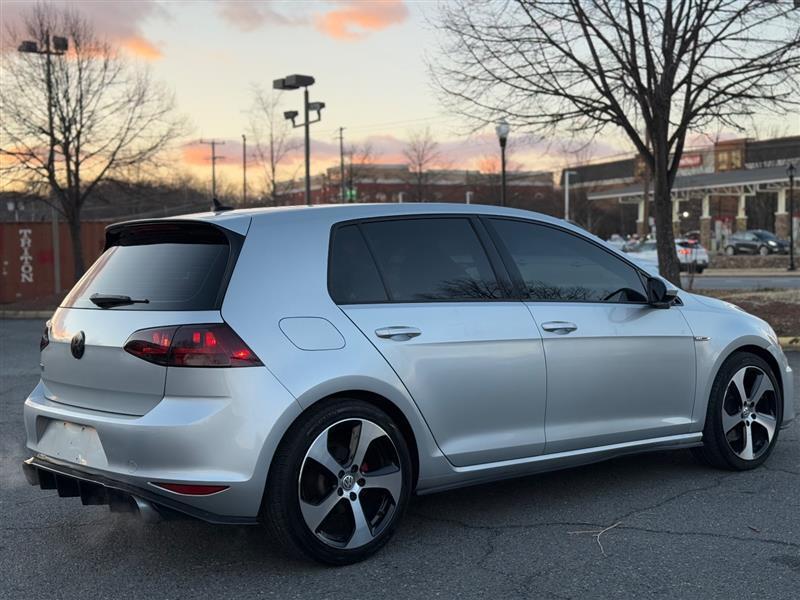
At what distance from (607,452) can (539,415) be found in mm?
587

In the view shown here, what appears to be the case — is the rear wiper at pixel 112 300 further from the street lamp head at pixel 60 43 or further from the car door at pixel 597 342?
the street lamp head at pixel 60 43

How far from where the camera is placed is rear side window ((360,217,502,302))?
425 centimetres

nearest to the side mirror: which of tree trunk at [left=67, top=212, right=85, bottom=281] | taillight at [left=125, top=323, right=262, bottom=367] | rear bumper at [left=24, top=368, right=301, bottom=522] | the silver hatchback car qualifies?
the silver hatchback car

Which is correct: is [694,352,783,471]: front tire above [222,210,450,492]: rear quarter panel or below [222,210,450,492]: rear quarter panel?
below

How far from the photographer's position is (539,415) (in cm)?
449

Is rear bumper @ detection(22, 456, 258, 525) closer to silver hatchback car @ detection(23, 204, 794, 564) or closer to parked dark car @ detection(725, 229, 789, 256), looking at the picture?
silver hatchback car @ detection(23, 204, 794, 564)

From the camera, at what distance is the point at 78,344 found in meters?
3.96

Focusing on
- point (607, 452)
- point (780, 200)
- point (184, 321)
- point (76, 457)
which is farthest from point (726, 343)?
point (780, 200)

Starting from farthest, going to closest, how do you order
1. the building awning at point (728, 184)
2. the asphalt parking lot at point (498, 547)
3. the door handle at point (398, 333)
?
1. the building awning at point (728, 184)
2. the door handle at point (398, 333)
3. the asphalt parking lot at point (498, 547)

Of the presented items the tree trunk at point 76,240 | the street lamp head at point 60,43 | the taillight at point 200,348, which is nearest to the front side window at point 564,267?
the taillight at point 200,348

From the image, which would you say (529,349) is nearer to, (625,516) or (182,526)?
(625,516)

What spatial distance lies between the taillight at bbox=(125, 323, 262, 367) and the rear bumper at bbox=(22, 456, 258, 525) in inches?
21.9

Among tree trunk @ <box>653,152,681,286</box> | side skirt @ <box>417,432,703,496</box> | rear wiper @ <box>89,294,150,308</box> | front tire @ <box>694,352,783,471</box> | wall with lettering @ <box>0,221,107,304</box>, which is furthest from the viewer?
wall with lettering @ <box>0,221,107,304</box>

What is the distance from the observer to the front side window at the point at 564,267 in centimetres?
470
